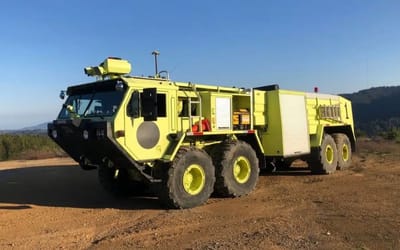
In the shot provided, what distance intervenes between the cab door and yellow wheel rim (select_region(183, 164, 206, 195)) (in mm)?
795

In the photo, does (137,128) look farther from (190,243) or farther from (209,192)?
(190,243)

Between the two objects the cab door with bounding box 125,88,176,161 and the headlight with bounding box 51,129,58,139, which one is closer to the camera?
the cab door with bounding box 125,88,176,161

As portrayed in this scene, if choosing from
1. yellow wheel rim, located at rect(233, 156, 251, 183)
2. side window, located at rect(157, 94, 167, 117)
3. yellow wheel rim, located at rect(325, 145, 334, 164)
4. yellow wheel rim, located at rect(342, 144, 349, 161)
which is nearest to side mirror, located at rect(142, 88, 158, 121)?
side window, located at rect(157, 94, 167, 117)

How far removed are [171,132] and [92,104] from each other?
70.7 inches

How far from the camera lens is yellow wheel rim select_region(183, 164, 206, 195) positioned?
412 inches

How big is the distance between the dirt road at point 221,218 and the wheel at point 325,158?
114 centimetres

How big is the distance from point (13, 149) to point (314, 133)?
43.9 meters

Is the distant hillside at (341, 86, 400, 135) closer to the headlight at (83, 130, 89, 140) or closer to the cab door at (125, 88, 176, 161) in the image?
the cab door at (125, 88, 176, 161)

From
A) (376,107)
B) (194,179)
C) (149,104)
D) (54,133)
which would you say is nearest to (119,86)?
(149,104)

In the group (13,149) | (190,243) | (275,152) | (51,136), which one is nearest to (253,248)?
(190,243)

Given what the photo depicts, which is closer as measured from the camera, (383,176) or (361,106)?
(383,176)

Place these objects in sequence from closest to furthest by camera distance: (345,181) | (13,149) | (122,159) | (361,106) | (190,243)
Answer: (190,243), (122,159), (345,181), (13,149), (361,106)

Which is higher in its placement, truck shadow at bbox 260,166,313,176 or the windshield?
the windshield

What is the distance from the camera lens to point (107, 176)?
12.1 meters
